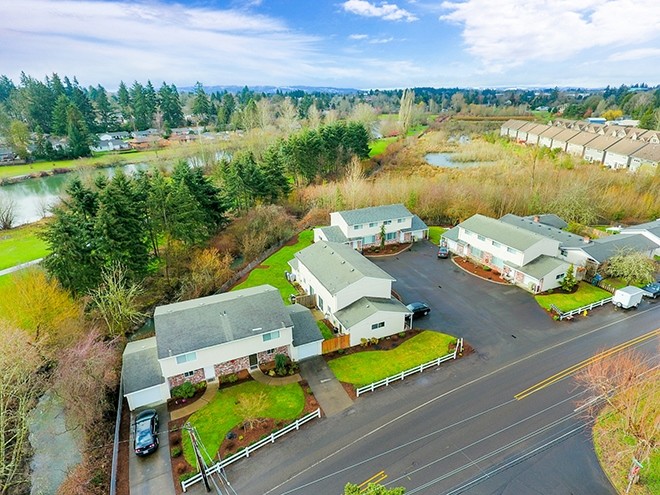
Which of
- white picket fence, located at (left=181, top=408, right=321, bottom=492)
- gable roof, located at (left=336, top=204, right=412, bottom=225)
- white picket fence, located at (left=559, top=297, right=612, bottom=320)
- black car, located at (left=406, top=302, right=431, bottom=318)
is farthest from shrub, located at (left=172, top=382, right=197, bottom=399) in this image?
white picket fence, located at (left=559, top=297, right=612, bottom=320)

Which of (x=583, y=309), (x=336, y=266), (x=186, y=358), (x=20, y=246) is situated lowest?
(x=583, y=309)

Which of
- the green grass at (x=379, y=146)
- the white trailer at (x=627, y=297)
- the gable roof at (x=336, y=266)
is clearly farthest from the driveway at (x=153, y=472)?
the green grass at (x=379, y=146)

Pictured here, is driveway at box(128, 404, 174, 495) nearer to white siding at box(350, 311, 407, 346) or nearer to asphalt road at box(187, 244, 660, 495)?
asphalt road at box(187, 244, 660, 495)

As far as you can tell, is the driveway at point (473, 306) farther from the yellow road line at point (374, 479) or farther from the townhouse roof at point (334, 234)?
the yellow road line at point (374, 479)

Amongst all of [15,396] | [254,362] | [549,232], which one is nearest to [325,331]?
[254,362]

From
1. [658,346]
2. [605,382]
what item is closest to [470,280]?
[658,346]

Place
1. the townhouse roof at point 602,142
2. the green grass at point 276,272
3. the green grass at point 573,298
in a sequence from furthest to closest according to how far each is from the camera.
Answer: the townhouse roof at point 602,142 → the green grass at point 276,272 → the green grass at point 573,298

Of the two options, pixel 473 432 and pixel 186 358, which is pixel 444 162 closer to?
pixel 473 432
